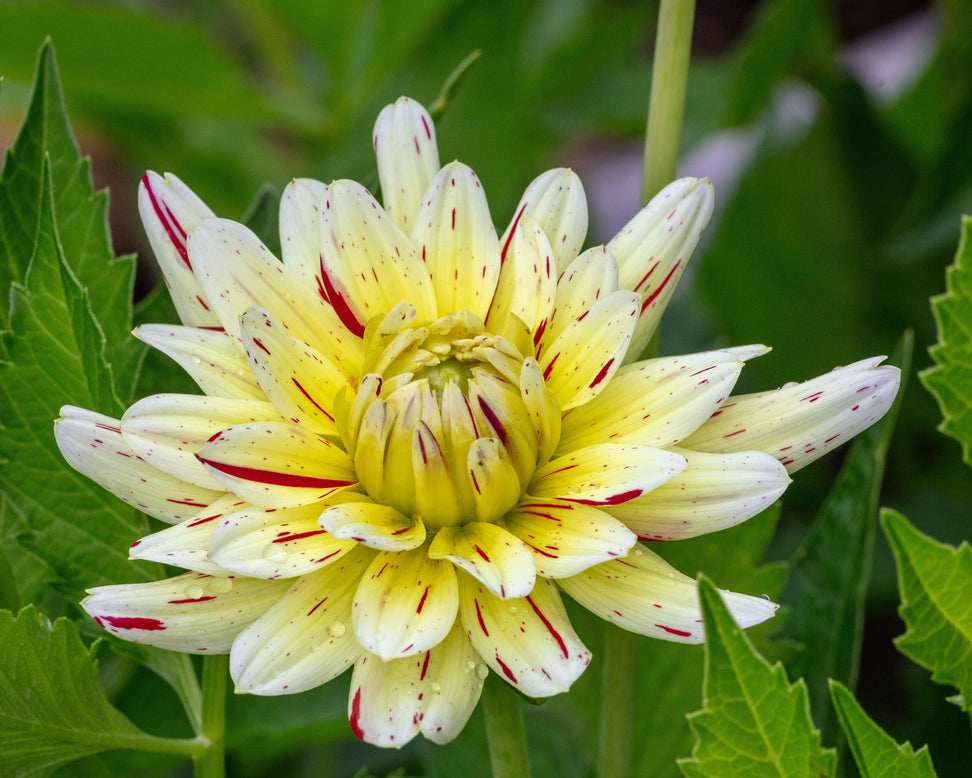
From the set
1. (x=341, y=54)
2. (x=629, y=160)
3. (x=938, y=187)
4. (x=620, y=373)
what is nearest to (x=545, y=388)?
(x=620, y=373)

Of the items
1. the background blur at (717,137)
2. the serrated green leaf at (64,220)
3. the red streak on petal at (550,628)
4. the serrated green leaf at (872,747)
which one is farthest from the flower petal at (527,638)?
the background blur at (717,137)

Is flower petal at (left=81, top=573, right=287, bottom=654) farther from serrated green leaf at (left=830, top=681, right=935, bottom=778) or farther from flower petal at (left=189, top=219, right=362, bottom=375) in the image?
serrated green leaf at (left=830, top=681, right=935, bottom=778)

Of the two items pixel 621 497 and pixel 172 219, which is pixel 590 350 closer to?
pixel 621 497

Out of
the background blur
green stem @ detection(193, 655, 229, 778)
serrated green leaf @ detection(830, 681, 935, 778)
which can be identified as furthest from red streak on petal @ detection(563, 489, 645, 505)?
the background blur

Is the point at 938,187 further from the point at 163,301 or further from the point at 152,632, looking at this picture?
the point at 152,632


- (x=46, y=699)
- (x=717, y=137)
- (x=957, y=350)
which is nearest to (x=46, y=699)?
(x=46, y=699)
